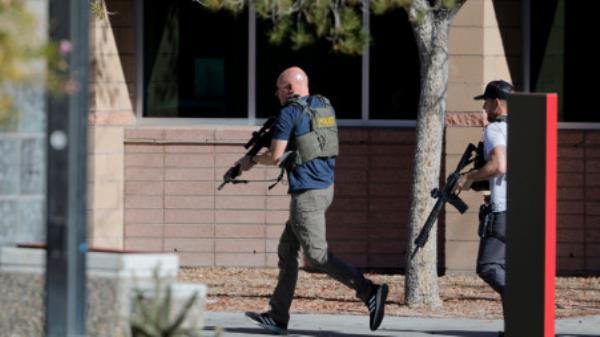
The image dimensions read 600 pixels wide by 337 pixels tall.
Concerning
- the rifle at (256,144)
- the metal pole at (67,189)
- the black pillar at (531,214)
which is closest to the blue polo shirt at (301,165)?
the rifle at (256,144)

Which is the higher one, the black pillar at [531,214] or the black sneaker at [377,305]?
the black pillar at [531,214]

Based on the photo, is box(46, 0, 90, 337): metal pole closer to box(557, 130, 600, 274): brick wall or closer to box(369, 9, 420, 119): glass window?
box(369, 9, 420, 119): glass window

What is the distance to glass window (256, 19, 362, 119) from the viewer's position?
42.5 feet

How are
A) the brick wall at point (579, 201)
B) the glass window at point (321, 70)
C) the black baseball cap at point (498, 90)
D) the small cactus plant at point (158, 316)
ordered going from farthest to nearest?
the glass window at point (321, 70)
the brick wall at point (579, 201)
the black baseball cap at point (498, 90)
the small cactus plant at point (158, 316)

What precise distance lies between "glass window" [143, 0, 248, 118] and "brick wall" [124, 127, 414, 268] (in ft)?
1.00

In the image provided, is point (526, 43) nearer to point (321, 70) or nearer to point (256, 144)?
point (321, 70)

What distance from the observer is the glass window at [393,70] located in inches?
508

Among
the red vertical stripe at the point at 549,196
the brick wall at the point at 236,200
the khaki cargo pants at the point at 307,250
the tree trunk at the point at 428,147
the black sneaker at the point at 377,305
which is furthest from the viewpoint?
the brick wall at the point at 236,200

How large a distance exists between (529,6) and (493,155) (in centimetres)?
434

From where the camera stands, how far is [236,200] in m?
12.9

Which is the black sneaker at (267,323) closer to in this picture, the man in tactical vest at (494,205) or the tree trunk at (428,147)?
the man in tactical vest at (494,205)

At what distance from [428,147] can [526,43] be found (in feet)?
8.14

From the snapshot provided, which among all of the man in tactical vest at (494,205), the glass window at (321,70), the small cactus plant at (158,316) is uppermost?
the glass window at (321,70)

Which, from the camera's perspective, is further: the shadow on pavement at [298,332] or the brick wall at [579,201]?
the brick wall at [579,201]
